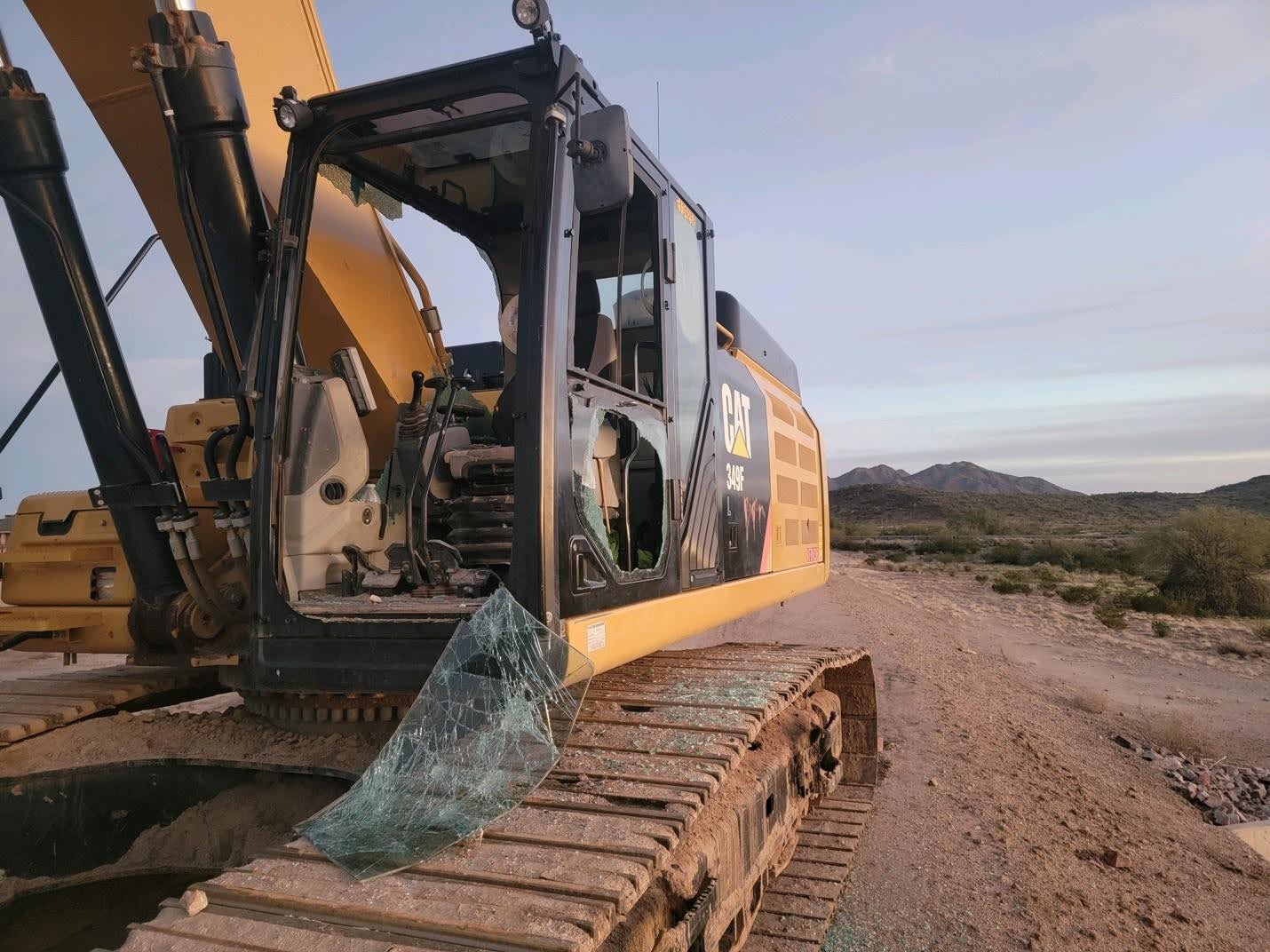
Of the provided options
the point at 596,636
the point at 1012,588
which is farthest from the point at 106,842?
the point at 1012,588

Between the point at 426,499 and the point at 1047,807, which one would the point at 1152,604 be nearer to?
the point at 1047,807

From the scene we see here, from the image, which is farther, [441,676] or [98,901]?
[98,901]

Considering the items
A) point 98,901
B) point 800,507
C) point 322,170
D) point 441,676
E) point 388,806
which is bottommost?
point 98,901

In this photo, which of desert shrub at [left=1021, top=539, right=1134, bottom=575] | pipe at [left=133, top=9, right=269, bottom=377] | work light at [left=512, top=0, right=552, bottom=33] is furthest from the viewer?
desert shrub at [left=1021, top=539, right=1134, bottom=575]

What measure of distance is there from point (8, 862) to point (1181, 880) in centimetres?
542

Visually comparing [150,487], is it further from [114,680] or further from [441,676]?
[441,676]

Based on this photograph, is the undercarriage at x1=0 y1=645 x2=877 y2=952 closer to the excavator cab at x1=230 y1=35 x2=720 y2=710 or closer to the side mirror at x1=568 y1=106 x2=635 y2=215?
the excavator cab at x1=230 y1=35 x2=720 y2=710

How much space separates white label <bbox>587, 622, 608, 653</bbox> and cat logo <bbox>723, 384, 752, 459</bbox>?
1637 millimetres

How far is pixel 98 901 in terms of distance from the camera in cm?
319

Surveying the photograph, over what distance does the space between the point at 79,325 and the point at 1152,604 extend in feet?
60.3

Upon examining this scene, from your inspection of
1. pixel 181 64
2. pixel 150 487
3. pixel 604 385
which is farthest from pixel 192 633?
pixel 181 64

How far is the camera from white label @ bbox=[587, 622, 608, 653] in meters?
2.61

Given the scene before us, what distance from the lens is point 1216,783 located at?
22.5 feet

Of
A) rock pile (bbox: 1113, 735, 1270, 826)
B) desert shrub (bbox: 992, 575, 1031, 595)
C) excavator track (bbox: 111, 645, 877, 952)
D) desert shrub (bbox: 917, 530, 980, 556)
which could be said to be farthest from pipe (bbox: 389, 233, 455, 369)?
desert shrub (bbox: 917, 530, 980, 556)
